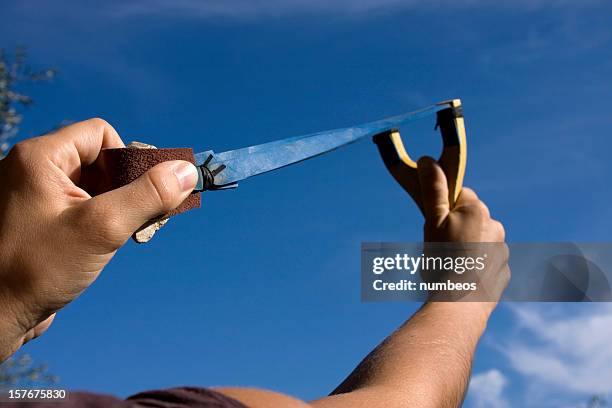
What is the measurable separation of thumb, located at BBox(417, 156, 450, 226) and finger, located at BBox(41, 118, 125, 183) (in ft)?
6.14

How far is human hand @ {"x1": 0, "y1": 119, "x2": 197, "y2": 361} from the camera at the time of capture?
1.36 m

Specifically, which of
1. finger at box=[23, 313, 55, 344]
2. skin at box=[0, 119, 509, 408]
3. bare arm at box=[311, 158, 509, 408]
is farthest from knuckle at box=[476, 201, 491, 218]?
finger at box=[23, 313, 55, 344]

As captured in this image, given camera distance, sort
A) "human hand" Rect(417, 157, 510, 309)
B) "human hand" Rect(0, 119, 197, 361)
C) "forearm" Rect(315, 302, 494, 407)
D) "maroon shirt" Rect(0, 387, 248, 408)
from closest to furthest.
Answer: "maroon shirt" Rect(0, 387, 248, 408) < "human hand" Rect(0, 119, 197, 361) < "forearm" Rect(315, 302, 494, 407) < "human hand" Rect(417, 157, 510, 309)

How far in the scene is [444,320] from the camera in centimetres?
221

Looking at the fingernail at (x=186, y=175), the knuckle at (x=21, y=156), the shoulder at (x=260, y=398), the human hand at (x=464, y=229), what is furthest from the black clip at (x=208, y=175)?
the human hand at (x=464, y=229)

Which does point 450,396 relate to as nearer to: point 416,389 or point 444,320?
point 416,389

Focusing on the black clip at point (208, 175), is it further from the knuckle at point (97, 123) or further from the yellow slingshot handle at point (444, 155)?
the yellow slingshot handle at point (444, 155)

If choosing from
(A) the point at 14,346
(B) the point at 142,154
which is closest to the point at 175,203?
(B) the point at 142,154

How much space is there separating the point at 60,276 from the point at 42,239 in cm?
7

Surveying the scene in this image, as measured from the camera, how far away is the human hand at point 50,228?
136 centimetres

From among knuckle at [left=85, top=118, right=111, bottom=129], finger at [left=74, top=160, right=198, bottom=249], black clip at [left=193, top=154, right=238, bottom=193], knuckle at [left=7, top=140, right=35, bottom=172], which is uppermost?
knuckle at [left=85, top=118, right=111, bottom=129]

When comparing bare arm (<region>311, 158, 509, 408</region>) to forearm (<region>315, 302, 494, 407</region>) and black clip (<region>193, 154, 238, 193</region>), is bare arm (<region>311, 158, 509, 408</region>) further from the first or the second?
black clip (<region>193, 154, 238, 193</region>)

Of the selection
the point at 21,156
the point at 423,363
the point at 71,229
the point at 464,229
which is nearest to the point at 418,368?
the point at 423,363

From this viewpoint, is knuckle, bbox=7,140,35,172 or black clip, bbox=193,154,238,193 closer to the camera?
knuckle, bbox=7,140,35,172
